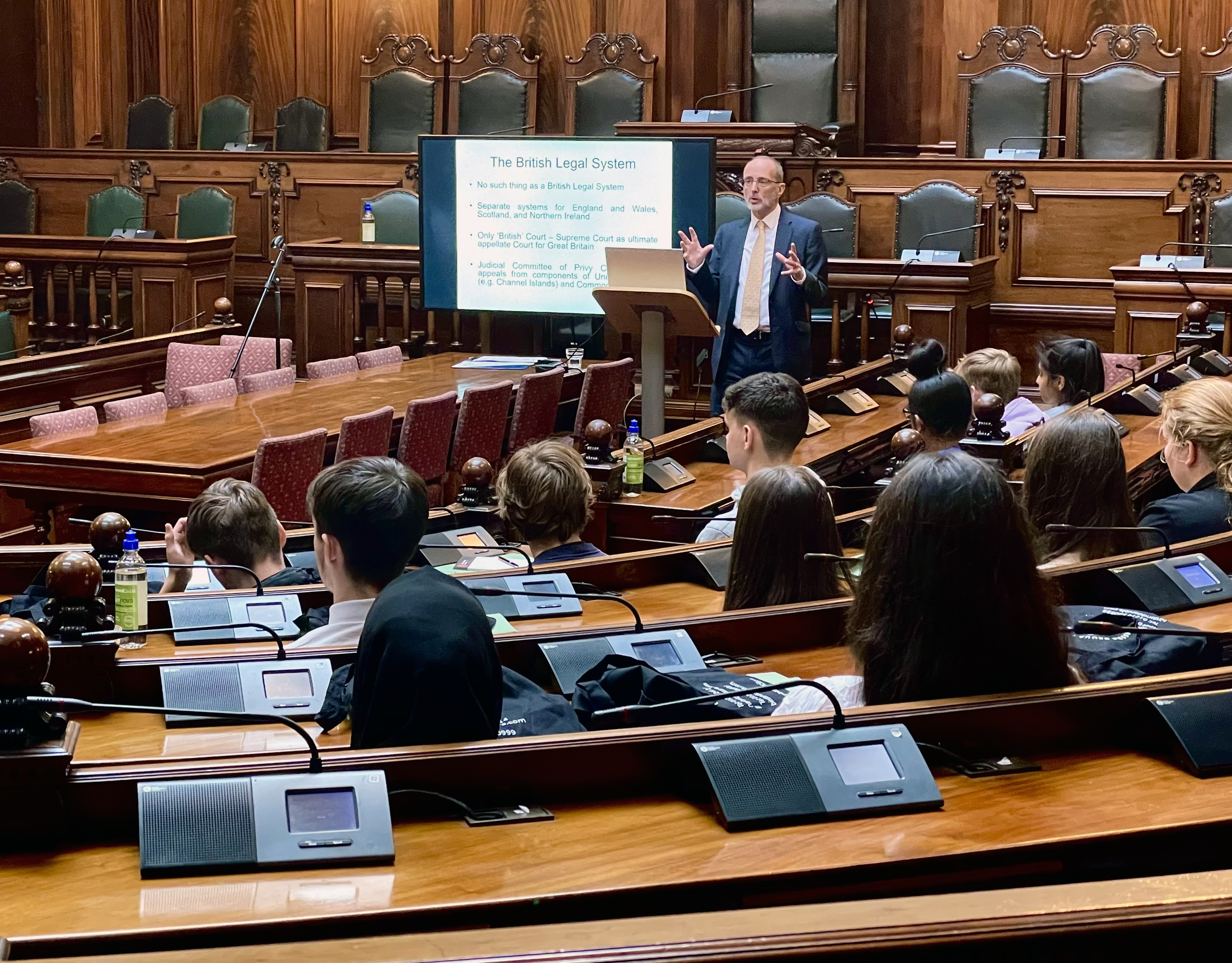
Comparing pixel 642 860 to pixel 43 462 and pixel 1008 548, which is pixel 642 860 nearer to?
pixel 1008 548

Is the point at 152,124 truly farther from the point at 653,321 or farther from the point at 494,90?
the point at 653,321

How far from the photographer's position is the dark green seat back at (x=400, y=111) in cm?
1023

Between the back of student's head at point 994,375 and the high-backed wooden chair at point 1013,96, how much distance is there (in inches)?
154

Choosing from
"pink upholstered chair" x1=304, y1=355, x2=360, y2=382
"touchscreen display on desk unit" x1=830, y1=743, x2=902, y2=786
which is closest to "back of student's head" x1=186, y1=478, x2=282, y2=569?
"touchscreen display on desk unit" x1=830, y1=743, x2=902, y2=786

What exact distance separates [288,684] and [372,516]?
0.92 feet

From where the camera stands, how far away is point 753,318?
6434 mm

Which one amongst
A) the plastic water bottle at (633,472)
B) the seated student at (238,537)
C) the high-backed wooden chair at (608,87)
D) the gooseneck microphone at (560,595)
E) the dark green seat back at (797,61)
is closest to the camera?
the gooseneck microphone at (560,595)

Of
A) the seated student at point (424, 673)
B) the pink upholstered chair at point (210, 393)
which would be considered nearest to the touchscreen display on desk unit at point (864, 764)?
the seated student at point (424, 673)

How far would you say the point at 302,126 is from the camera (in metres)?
10.8

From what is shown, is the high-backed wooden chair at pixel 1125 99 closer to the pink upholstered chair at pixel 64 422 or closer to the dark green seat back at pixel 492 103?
the dark green seat back at pixel 492 103

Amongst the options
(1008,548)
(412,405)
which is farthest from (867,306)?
(1008,548)

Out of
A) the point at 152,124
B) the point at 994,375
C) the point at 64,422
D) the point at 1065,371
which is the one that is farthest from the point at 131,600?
the point at 152,124

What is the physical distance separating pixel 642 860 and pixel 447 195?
6744mm

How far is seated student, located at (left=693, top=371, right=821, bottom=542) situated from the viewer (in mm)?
3895
